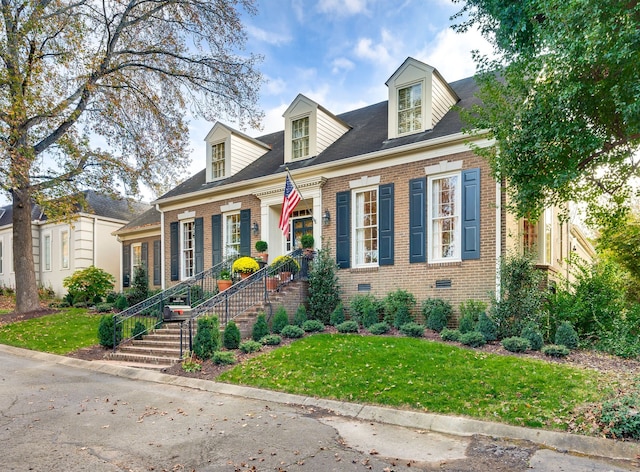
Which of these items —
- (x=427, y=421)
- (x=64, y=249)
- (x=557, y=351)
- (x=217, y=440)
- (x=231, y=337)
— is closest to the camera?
(x=217, y=440)

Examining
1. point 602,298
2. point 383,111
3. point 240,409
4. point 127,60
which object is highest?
point 127,60

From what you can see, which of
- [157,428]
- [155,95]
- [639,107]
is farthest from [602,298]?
[155,95]

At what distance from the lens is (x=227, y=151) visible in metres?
16.6

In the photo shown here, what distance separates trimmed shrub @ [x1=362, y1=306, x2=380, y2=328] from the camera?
1111 centimetres

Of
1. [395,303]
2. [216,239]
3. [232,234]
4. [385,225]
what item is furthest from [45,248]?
[395,303]

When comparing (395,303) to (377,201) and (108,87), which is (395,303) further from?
(108,87)

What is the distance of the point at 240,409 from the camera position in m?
6.64

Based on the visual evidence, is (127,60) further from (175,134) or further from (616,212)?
(616,212)

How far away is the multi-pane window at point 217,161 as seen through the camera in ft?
55.4

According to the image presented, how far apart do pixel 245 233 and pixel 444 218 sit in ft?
22.6

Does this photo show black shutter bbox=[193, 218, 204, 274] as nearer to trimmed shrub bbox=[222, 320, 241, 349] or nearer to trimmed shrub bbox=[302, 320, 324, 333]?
trimmed shrub bbox=[302, 320, 324, 333]

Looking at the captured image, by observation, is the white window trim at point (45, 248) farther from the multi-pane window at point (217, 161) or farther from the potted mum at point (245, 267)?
the potted mum at point (245, 267)

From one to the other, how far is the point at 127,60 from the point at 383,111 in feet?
30.9

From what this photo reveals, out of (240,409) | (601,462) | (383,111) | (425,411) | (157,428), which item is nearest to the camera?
(601,462)
